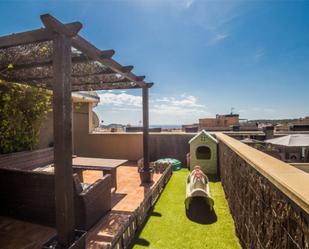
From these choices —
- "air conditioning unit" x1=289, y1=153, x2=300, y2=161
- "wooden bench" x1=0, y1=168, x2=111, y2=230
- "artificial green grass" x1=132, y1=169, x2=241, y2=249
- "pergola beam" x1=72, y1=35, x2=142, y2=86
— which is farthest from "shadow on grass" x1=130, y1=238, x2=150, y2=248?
"air conditioning unit" x1=289, y1=153, x2=300, y2=161

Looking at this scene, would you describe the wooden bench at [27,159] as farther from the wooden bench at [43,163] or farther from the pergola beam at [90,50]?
the pergola beam at [90,50]

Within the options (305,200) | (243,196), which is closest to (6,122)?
(243,196)

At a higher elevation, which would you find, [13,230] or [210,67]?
[210,67]

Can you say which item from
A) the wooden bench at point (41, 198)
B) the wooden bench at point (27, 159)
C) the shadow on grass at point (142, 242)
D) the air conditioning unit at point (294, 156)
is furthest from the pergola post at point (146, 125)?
the air conditioning unit at point (294, 156)

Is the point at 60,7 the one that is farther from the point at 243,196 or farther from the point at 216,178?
the point at 216,178

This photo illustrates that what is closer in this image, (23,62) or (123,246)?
(123,246)

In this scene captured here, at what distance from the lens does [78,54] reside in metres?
4.11

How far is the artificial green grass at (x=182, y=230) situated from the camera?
396cm

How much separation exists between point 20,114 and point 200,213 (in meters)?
6.83

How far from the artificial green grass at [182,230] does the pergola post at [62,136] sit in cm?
162

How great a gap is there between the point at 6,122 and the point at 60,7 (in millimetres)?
4073

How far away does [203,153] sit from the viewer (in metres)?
9.91

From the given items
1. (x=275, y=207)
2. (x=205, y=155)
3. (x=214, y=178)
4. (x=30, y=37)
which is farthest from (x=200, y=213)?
(x=30, y=37)

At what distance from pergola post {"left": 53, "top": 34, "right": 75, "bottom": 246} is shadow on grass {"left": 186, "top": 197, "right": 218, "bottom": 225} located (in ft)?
10.4
